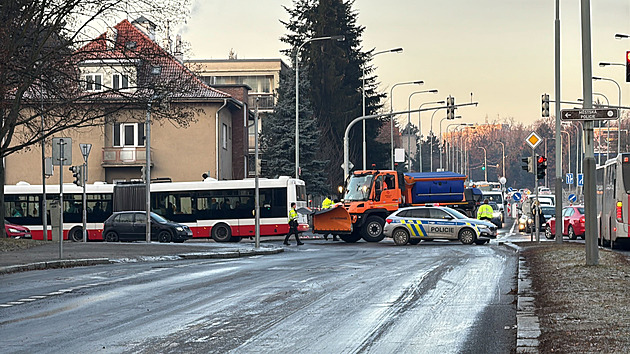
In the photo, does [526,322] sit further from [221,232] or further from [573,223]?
[221,232]

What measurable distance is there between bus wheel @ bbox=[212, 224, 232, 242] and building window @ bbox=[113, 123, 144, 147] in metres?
16.3

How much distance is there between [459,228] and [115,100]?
13.3 m

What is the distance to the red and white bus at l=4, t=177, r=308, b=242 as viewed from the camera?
139ft

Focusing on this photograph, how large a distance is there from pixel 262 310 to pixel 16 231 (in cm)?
3207

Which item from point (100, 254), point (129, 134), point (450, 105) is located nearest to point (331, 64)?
point (129, 134)

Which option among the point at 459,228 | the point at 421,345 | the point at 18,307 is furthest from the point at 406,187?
the point at 421,345

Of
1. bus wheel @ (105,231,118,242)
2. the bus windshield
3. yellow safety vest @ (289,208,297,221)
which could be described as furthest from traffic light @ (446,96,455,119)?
bus wheel @ (105,231,118,242)

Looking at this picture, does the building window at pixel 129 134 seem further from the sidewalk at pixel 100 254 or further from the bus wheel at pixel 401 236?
the sidewalk at pixel 100 254

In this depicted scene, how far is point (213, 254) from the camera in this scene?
2759cm

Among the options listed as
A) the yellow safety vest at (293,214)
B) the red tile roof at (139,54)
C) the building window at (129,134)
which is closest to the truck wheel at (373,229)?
the yellow safety vest at (293,214)

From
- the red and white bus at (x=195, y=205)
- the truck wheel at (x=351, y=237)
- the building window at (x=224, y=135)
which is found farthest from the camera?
the building window at (x=224, y=135)

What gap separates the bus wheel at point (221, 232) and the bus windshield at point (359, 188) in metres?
5.65

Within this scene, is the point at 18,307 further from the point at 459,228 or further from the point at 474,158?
the point at 474,158

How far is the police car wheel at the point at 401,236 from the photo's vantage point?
119ft
